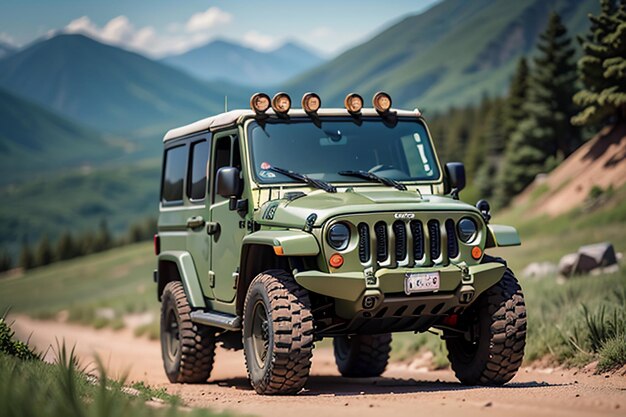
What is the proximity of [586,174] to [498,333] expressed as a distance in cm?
2934

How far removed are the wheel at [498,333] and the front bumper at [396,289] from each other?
37 cm

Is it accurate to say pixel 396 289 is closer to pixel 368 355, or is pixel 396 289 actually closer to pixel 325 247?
pixel 325 247

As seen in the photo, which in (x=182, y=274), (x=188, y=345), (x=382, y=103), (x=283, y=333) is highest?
(x=382, y=103)

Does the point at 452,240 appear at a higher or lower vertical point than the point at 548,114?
lower

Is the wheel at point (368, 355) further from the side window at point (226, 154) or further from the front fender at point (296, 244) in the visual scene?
the front fender at point (296, 244)

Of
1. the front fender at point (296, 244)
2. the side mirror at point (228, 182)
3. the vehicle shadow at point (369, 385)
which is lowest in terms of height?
the vehicle shadow at point (369, 385)

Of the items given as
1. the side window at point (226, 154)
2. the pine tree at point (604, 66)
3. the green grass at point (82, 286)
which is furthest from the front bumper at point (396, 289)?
the green grass at point (82, 286)

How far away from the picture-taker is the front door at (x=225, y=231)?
31.9 feet

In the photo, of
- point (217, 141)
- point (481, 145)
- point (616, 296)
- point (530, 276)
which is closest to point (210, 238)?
point (217, 141)

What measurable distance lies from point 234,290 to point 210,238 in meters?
1.08

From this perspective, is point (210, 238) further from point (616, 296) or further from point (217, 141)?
point (616, 296)

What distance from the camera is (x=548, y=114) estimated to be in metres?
51.0

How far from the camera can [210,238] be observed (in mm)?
10586

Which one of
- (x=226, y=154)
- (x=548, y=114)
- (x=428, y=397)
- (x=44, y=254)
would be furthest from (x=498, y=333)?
(x=44, y=254)
